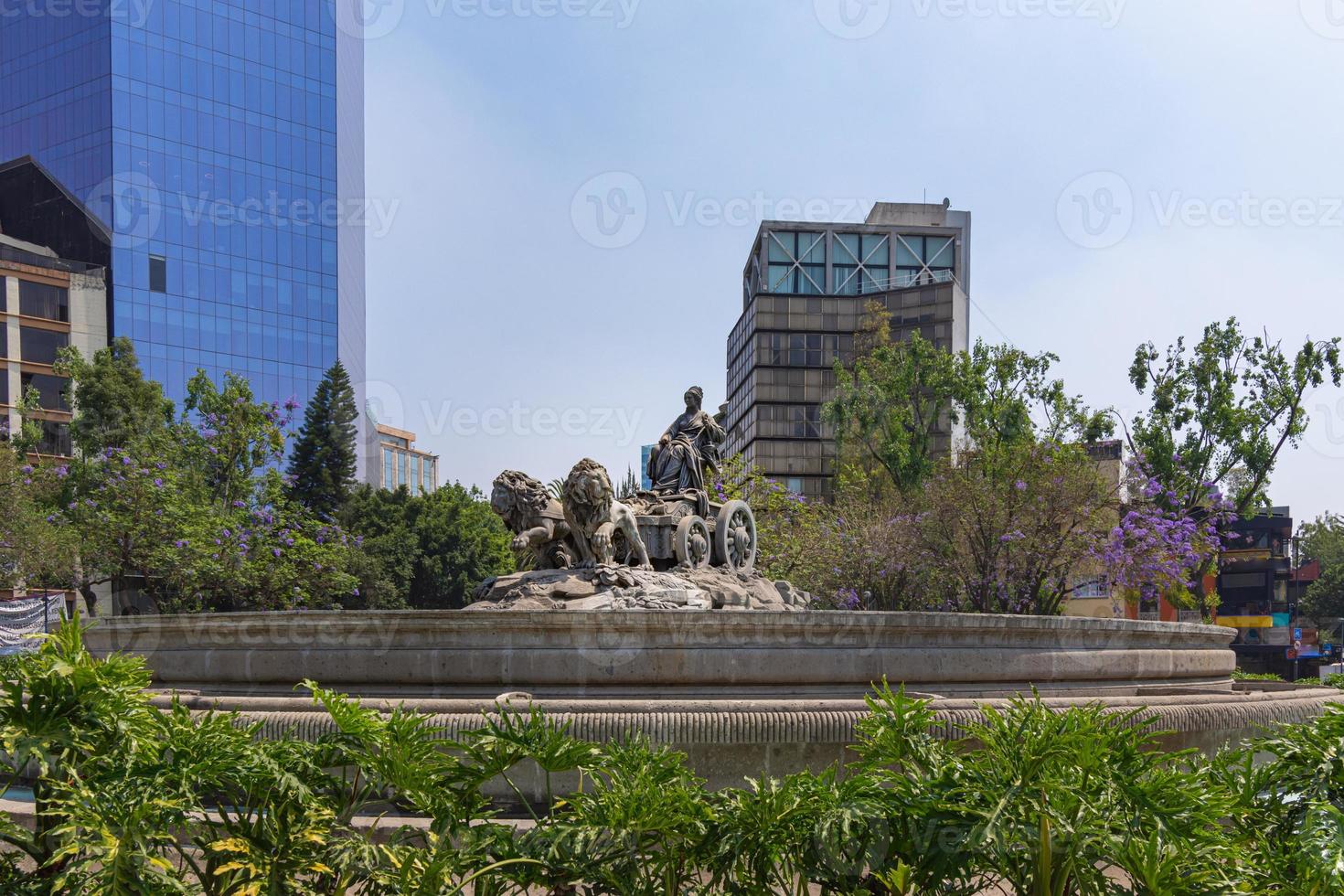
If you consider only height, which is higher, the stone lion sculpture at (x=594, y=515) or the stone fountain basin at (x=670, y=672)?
the stone lion sculpture at (x=594, y=515)

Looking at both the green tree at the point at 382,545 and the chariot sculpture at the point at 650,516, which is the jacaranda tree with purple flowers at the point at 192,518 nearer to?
the green tree at the point at 382,545

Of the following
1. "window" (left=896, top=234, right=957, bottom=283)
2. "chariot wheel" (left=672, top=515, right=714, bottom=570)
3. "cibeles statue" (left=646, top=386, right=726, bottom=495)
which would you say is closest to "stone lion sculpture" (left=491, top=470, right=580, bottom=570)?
"chariot wheel" (left=672, top=515, right=714, bottom=570)

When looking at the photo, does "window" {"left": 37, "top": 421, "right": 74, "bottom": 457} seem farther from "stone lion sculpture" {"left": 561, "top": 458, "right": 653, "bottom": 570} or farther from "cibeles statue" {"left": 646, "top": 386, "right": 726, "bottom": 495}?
"stone lion sculpture" {"left": 561, "top": 458, "right": 653, "bottom": 570}

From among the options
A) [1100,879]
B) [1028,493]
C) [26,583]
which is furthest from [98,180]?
[1100,879]

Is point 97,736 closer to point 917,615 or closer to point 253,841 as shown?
point 253,841

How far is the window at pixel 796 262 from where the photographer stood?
76188mm

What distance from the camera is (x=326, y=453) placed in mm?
50781

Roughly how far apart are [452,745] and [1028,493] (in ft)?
79.2

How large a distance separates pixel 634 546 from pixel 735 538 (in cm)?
225

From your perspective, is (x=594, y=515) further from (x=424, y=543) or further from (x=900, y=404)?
(x=424, y=543)

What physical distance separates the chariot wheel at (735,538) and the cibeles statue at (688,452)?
53 cm

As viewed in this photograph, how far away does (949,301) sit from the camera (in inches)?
2559

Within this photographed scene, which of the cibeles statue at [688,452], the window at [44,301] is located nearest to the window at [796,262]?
the window at [44,301]

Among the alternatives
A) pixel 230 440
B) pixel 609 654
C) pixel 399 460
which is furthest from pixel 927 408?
pixel 399 460
